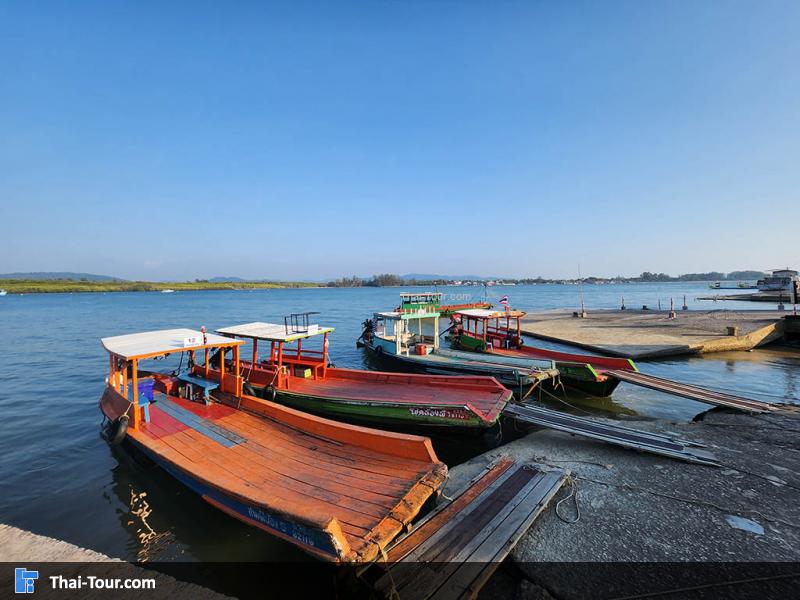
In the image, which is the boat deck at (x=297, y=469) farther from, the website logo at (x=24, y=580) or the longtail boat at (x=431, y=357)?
the longtail boat at (x=431, y=357)

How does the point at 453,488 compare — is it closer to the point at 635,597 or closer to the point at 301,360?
the point at 635,597

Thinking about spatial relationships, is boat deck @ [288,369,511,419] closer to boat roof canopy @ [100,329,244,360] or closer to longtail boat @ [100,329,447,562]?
longtail boat @ [100,329,447,562]

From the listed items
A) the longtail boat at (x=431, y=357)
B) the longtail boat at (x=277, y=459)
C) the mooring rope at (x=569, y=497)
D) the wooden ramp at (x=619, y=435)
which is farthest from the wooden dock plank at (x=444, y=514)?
the longtail boat at (x=431, y=357)

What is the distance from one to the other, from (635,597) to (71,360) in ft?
105

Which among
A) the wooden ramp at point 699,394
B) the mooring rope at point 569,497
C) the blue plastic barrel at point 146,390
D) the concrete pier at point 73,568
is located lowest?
the concrete pier at point 73,568

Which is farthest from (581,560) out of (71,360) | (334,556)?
(71,360)

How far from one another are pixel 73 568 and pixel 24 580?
54cm

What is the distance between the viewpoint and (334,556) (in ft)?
14.2

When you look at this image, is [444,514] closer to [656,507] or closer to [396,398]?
[656,507]

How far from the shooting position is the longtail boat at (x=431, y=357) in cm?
1391

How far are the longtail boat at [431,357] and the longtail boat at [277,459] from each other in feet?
26.1

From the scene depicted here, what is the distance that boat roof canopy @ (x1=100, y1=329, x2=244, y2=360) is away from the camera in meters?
9.06

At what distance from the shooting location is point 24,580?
495cm

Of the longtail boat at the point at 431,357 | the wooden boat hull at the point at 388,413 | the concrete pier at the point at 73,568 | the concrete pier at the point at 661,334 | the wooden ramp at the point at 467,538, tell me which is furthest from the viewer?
the concrete pier at the point at 661,334
